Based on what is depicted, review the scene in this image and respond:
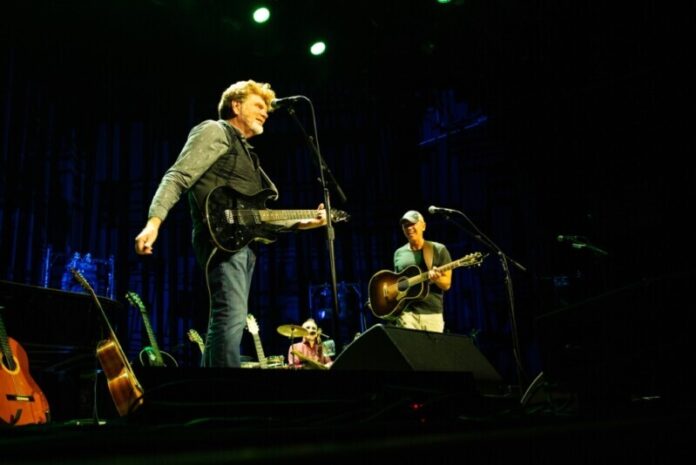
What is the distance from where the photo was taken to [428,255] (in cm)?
592

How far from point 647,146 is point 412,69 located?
3.59m

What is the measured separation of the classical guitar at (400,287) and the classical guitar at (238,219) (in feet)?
9.36

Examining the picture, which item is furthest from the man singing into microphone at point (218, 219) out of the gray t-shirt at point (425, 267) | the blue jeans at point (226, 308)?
the gray t-shirt at point (425, 267)

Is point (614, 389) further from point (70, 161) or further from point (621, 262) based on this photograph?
point (70, 161)

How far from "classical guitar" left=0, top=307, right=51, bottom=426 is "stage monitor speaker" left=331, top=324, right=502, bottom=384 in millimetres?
2050

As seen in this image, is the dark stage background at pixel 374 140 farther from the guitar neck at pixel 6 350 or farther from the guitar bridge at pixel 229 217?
the guitar bridge at pixel 229 217

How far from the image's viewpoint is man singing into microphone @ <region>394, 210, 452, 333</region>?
571cm

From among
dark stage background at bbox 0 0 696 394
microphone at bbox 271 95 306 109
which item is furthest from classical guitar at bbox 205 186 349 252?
dark stage background at bbox 0 0 696 394

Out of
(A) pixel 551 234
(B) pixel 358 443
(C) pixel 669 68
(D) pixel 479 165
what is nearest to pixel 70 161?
(D) pixel 479 165

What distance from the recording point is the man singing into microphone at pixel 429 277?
18.7 ft

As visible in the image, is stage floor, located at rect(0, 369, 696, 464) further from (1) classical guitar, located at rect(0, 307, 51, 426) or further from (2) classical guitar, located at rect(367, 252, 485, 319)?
(2) classical guitar, located at rect(367, 252, 485, 319)

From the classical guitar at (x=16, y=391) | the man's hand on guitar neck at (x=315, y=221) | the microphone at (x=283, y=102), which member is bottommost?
the classical guitar at (x=16, y=391)

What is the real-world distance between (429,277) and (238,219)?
319cm


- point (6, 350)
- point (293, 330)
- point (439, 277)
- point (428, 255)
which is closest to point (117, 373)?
point (6, 350)
